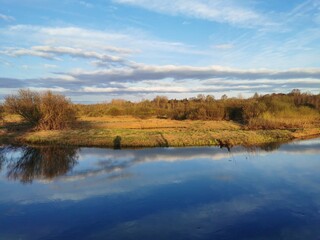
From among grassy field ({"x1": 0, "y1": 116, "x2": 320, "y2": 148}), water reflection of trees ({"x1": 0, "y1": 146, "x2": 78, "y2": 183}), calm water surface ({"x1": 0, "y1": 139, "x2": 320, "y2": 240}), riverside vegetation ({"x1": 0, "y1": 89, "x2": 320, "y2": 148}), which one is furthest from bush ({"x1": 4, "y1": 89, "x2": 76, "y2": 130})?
calm water surface ({"x1": 0, "y1": 139, "x2": 320, "y2": 240})

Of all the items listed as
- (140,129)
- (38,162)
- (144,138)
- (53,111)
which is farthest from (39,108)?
(38,162)

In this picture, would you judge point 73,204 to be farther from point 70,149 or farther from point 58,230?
point 70,149

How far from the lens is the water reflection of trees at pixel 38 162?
54.2 ft

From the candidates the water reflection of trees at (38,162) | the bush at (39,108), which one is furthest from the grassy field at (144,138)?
the water reflection of trees at (38,162)

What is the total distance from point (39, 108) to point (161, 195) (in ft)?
64.2

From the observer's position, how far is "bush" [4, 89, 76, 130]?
96.0 ft

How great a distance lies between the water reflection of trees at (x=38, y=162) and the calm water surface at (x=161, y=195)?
6 centimetres

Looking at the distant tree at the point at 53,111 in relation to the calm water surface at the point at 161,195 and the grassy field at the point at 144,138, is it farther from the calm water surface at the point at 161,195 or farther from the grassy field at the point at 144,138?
the calm water surface at the point at 161,195

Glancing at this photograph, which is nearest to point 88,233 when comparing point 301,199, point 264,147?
point 301,199

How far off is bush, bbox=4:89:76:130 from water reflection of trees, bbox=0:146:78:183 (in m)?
5.98

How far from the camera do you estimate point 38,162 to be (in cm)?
1931

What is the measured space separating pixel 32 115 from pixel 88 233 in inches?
877

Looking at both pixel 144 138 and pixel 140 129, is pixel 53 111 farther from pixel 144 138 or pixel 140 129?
pixel 144 138

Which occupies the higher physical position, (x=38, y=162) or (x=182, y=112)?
(x=182, y=112)
